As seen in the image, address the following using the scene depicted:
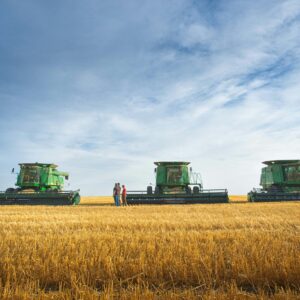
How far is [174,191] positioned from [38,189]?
11.2m

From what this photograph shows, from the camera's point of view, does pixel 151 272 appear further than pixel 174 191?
No

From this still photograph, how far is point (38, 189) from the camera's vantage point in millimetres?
24109

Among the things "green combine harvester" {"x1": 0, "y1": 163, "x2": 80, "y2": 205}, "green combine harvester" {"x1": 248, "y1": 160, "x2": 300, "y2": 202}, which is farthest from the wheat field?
"green combine harvester" {"x1": 248, "y1": 160, "x2": 300, "y2": 202}

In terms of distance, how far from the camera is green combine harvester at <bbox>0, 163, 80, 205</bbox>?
72.6 ft

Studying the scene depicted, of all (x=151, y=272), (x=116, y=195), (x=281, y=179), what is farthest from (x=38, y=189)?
(x=151, y=272)

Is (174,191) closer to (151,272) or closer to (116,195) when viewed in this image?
(116,195)

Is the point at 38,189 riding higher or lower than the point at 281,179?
lower

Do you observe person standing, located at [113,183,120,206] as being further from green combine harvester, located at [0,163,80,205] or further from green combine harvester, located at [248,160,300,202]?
green combine harvester, located at [248,160,300,202]

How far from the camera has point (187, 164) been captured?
2359 centimetres

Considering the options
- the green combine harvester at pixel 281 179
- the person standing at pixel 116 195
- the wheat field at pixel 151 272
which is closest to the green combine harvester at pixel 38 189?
the person standing at pixel 116 195

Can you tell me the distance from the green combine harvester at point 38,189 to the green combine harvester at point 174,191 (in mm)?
5200

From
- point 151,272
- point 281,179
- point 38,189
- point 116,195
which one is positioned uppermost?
point 281,179

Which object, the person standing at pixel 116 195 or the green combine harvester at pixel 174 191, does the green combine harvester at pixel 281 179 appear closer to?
the green combine harvester at pixel 174 191

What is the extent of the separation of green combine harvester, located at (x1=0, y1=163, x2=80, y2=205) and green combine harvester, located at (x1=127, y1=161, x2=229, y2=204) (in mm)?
5200
